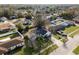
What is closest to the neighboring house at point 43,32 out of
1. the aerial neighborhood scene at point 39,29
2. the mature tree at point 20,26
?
the aerial neighborhood scene at point 39,29

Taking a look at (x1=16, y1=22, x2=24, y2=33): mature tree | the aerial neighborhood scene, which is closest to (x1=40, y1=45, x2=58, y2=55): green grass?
the aerial neighborhood scene

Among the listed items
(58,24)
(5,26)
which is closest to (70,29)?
(58,24)

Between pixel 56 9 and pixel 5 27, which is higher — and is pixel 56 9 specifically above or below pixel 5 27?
above

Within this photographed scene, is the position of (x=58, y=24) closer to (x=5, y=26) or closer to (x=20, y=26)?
(x=20, y=26)

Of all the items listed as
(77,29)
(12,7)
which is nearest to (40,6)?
(12,7)

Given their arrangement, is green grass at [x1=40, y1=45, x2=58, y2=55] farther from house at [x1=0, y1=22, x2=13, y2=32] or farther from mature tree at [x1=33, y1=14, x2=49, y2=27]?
house at [x1=0, y1=22, x2=13, y2=32]
